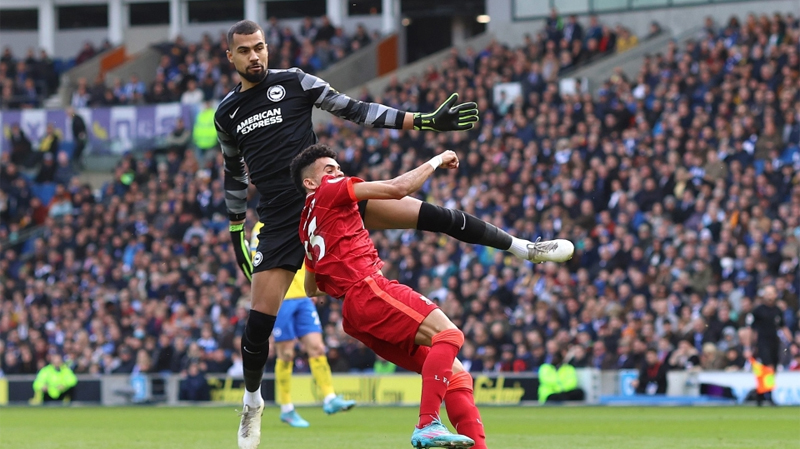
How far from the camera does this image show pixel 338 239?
7500 mm

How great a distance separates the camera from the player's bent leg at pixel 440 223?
832cm

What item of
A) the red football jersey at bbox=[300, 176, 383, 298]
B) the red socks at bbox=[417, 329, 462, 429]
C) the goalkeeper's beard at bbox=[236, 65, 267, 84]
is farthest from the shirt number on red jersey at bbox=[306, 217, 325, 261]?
the goalkeeper's beard at bbox=[236, 65, 267, 84]

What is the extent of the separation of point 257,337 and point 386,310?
2154 mm

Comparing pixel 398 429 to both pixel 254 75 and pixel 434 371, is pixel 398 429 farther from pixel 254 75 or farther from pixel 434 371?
pixel 434 371

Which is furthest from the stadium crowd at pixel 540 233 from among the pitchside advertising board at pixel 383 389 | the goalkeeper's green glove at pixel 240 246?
the goalkeeper's green glove at pixel 240 246

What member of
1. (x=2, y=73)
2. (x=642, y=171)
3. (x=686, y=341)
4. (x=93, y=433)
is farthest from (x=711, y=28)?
(x=2, y=73)

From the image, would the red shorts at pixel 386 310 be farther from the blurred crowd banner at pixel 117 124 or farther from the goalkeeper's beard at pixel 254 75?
the blurred crowd banner at pixel 117 124

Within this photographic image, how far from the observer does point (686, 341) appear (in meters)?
17.8

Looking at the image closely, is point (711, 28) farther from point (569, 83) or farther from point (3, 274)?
point (3, 274)

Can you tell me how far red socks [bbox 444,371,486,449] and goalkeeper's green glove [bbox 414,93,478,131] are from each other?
1746 mm

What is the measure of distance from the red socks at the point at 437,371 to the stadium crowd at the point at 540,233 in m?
10.9

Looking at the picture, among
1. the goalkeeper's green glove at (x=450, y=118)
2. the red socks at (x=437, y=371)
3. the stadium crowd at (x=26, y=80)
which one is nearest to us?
the red socks at (x=437, y=371)

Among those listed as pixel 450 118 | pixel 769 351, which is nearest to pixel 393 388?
pixel 769 351

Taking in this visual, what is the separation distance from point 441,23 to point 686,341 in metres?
18.5
